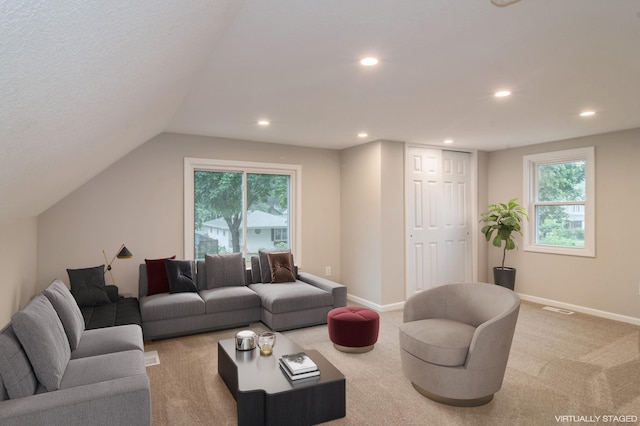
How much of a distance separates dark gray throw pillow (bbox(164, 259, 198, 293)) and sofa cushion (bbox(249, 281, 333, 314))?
0.78 metres

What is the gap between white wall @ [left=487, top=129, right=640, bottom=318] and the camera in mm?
4605

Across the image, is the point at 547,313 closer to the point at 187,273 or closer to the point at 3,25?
the point at 187,273

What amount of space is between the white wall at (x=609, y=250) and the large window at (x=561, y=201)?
10 cm

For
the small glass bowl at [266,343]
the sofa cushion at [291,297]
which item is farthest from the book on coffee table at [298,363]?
the sofa cushion at [291,297]

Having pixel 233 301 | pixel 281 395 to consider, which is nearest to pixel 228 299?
pixel 233 301

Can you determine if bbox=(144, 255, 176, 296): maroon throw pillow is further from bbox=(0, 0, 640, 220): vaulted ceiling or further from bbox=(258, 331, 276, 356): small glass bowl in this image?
bbox=(258, 331, 276, 356): small glass bowl

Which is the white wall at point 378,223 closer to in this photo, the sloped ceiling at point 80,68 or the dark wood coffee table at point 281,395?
the dark wood coffee table at point 281,395

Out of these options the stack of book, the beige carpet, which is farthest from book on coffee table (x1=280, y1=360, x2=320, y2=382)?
the beige carpet

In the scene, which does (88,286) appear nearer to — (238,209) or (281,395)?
(238,209)

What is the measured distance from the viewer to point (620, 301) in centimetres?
470

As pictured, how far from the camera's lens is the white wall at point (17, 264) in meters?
2.84

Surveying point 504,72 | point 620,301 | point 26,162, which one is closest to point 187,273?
point 26,162

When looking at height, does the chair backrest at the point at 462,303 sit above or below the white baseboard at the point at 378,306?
above

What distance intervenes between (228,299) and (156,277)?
2.92 feet
